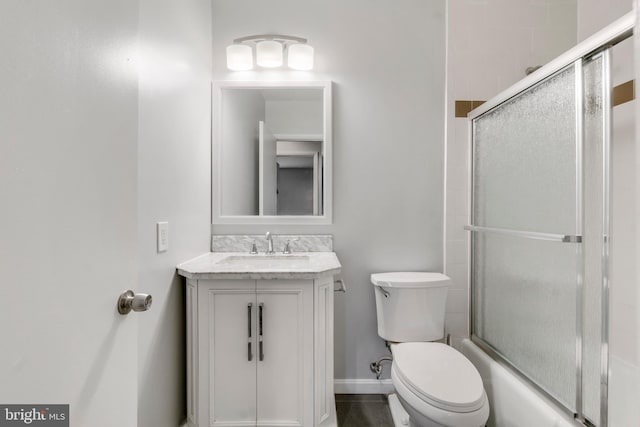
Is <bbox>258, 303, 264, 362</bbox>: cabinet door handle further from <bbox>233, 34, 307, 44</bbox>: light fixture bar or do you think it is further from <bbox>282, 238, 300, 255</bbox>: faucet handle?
<bbox>233, 34, 307, 44</bbox>: light fixture bar

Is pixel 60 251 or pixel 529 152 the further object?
pixel 529 152

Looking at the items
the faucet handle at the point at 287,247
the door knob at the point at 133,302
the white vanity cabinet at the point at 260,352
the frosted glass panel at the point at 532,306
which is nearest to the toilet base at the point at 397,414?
the white vanity cabinet at the point at 260,352

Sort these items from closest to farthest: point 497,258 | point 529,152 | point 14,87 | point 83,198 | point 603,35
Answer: point 14,87 → point 83,198 → point 603,35 → point 529,152 → point 497,258

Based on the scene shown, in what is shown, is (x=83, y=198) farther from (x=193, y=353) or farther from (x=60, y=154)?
(x=193, y=353)

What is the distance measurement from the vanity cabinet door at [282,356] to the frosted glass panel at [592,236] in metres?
0.99

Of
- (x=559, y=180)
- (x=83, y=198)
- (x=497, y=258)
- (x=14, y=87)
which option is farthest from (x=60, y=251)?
(x=497, y=258)

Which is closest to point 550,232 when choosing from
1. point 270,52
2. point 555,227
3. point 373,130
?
point 555,227

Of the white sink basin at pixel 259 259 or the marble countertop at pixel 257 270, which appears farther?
the white sink basin at pixel 259 259

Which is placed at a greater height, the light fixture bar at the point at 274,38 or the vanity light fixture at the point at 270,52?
the light fixture bar at the point at 274,38

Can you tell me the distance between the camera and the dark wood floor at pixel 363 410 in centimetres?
162

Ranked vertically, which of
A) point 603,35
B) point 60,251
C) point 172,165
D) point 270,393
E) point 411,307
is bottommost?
point 270,393

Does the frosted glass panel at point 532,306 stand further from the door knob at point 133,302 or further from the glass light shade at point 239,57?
the glass light shade at point 239,57

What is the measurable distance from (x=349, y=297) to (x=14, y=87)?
1741 mm

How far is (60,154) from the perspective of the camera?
1.66 ft
